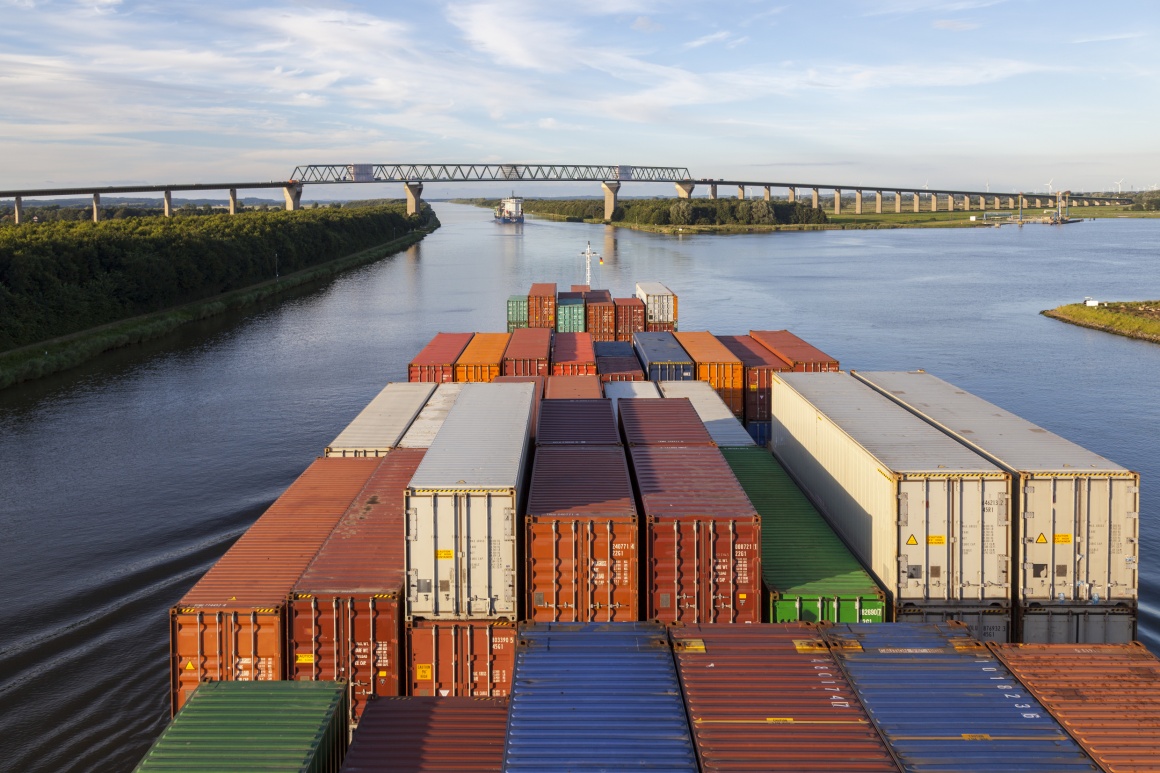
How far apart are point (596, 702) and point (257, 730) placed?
4302mm

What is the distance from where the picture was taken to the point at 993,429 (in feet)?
62.2

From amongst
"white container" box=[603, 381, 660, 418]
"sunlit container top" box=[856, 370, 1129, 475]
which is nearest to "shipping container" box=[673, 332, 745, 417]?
"white container" box=[603, 381, 660, 418]

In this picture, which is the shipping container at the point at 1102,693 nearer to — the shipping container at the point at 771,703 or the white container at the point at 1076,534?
the shipping container at the point at 771,703

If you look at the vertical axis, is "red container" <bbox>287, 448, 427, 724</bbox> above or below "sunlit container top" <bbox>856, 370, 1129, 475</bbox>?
below

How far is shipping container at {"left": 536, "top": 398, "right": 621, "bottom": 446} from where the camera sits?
20.2m

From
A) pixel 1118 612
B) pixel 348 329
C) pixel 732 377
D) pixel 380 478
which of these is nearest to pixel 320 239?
pixel 348 329

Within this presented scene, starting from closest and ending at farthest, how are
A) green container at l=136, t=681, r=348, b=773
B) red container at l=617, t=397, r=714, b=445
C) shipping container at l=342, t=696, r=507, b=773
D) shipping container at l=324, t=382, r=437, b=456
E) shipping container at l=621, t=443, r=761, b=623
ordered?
green container at l=136, t=681, r=348, b=773
shipping container at l=342, t=696, r=507, b=773
shipping container at l=621, t=443, r=761, b=623
red container at l=617, t=397, r=714, b=445
shipping container at l=324, t=382, r=437, b=456

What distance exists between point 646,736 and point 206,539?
20.3m

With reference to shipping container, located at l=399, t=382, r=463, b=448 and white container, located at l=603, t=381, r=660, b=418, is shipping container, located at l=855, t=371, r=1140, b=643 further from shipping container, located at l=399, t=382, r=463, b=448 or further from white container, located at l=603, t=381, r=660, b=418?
white container, located at l=603, t=381, r=660, b=418

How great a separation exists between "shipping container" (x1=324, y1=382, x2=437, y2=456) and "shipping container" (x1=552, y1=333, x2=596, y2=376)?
5.59 metres

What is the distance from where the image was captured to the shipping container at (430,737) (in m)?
11.3

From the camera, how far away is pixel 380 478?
63.5 ft

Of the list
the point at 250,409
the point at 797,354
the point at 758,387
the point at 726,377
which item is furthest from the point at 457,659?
the point at 250,409

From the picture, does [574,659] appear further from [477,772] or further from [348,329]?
[348,329]
